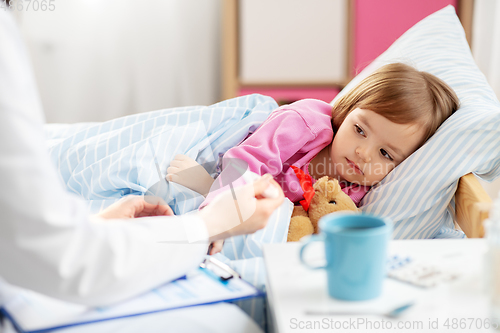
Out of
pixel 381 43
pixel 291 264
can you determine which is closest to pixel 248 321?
pixel 291 264

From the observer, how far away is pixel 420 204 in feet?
3.19

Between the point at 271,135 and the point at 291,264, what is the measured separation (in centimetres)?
61

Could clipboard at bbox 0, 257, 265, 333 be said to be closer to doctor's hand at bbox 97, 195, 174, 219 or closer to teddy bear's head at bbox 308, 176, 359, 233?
doctor's hand at bbox 97, 195, 174, 219

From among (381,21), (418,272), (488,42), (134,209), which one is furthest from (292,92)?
(418,272)

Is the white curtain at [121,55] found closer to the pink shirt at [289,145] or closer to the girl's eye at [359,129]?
the pink shirt at [289,145]

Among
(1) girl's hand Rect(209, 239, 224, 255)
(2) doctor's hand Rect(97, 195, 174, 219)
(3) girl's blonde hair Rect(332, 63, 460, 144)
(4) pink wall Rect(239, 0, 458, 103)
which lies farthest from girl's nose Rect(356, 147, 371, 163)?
(4) pink wall Rect(239, 0, 458, 103)

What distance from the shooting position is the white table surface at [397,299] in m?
0.43

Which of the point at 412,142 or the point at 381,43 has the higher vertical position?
the point at 381,43

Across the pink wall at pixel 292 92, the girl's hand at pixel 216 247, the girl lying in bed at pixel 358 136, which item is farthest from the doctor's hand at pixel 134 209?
the pink wall at pixel 292 92

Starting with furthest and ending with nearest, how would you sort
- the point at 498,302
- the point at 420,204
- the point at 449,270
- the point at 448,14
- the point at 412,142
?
1. the point at 448,14
2. the point at 412,142
3. the point at 420,204
4. the point at 449,270
5. the point at 498,302

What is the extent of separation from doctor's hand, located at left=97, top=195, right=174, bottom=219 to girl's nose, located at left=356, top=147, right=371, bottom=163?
0.59 meters

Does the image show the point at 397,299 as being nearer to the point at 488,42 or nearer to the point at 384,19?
the point at 488,42

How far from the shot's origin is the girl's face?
3.65ft

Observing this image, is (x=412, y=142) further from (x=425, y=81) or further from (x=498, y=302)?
(x=498, y=302)
